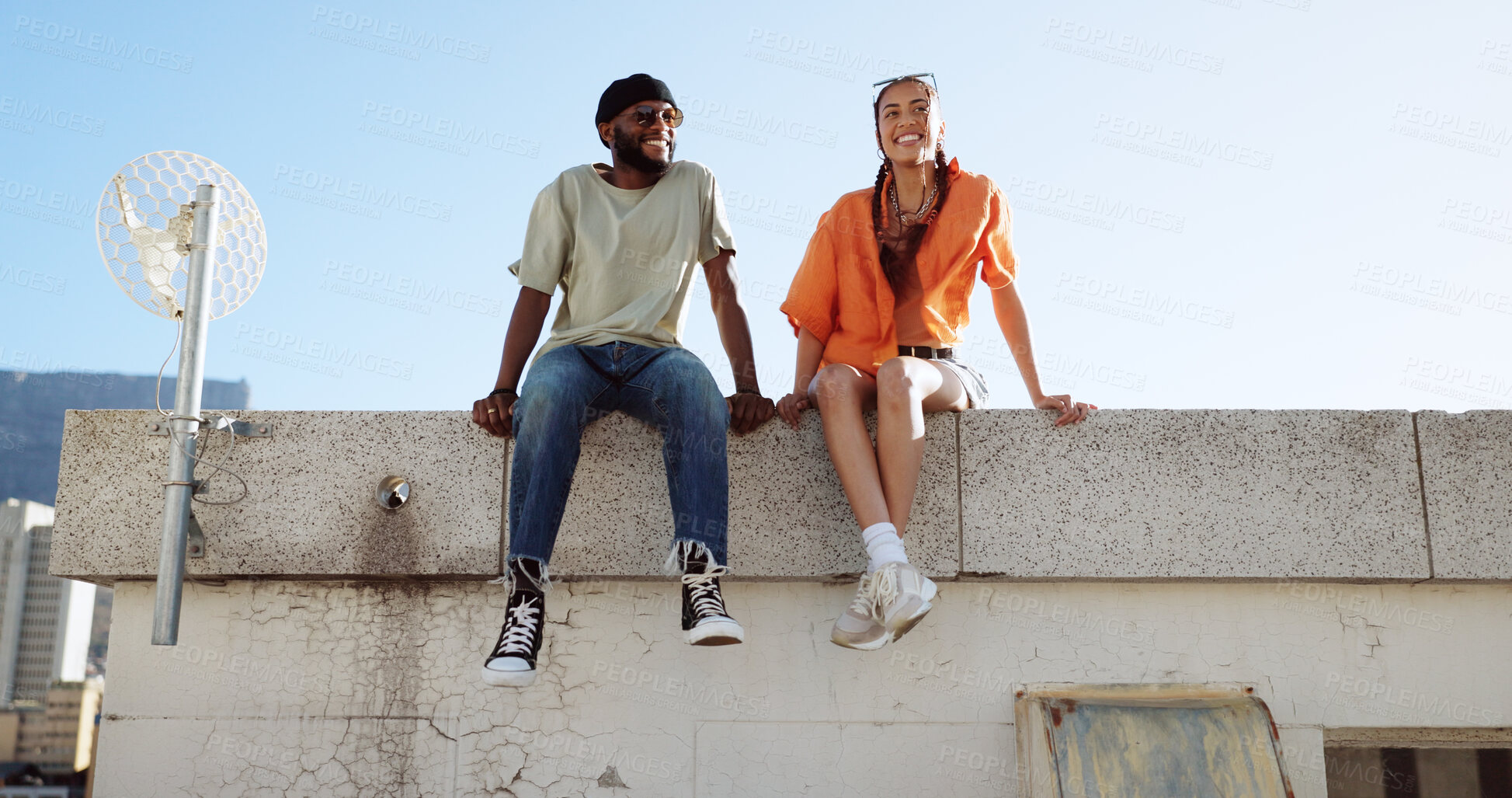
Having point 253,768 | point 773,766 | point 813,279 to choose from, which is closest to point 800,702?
point 773,766

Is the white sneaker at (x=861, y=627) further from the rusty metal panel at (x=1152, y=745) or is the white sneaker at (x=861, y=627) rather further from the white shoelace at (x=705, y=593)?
the rusty metal panel at (x=1152, y=745)

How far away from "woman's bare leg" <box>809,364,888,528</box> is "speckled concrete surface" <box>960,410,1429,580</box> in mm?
416

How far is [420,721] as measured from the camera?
9.67ft

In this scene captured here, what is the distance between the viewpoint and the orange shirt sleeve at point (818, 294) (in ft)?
10.7

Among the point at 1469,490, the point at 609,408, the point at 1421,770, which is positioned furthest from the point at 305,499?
the point at 1421,770

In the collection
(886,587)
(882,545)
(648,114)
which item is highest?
(648,114)

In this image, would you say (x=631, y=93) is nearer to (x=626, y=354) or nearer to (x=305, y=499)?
(x=626, y=354)

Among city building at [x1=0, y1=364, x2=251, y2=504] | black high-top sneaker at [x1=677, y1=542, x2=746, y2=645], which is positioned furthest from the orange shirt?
city building at [x1=0, y1=364, x2=251, y2=504]

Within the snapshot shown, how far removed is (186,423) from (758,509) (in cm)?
163

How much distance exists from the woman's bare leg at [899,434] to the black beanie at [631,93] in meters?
1.18

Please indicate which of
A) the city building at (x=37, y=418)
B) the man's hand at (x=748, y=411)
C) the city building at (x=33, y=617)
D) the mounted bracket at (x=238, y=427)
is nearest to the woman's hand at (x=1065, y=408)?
the man's hand at (x=748, y=411)

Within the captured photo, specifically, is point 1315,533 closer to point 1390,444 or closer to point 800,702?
point 1390,444

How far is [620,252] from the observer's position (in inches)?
123

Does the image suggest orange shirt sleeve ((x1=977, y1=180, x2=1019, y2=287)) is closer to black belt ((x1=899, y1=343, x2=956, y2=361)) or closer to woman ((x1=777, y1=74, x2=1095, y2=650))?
woman ((x1=777, y1=74, x2=1095, y2=650))
